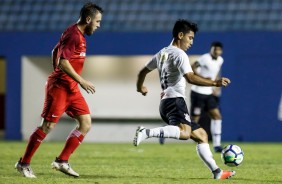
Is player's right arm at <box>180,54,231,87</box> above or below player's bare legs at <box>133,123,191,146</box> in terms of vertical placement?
above

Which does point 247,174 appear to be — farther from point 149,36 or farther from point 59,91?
point 149,36

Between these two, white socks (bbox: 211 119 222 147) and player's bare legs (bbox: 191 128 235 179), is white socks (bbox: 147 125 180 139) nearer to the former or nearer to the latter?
player's bare legs (bbox: 191 128 235 179)

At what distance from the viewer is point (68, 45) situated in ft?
30.3

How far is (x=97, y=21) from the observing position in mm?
9453

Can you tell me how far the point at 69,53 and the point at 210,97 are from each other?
6.34m

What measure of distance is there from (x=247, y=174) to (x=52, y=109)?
2.52 meters

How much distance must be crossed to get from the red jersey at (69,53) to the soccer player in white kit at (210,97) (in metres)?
5.65

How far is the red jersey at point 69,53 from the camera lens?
9211mm

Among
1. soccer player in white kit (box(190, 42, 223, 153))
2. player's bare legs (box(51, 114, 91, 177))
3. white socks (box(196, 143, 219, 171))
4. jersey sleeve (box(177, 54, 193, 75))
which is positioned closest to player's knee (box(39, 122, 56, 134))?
player's bare legs (box(51, 114, 91, 177))

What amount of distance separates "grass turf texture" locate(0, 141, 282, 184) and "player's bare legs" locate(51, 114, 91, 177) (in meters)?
0.13

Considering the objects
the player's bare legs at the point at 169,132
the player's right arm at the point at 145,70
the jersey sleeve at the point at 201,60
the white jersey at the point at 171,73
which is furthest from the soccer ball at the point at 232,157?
the jersey sleeve at the point at 201,60

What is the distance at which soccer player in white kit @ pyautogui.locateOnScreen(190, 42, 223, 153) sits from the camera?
1501cm

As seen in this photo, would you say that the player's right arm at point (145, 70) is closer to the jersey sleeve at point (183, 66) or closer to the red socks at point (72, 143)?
the jersey sleeve at point (183, 66)

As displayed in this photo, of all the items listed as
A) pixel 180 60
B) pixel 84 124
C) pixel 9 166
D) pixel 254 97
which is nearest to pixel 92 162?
pixel 9 166
